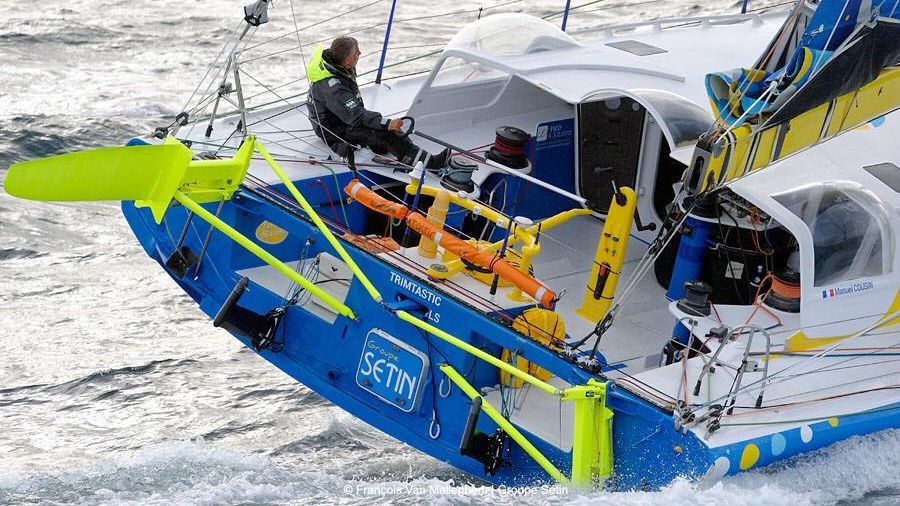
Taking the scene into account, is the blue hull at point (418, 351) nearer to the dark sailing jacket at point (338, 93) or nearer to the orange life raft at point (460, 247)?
the orange life raft at point (460, 247)

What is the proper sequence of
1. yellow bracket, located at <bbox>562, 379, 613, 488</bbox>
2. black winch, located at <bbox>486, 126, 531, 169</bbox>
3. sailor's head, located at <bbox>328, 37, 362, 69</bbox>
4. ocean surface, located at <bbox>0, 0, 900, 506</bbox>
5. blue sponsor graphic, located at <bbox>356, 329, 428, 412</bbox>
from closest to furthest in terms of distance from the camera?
yellow bracket, located at <bbox>562, 379, 613, 488</bbox>, ocean surface, located at <bbox>0, 0, 900, 506</bbox>, blue sponsor graphic, located at <bbox>356, 329, 428, 412</bbox>, sailor's head, located at <bbox>328, 37, 362, 69</bbox>, black winch, located at <bbox>486, 126, 531, 169</bbox>

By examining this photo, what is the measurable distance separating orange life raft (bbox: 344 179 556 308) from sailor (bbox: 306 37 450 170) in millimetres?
669

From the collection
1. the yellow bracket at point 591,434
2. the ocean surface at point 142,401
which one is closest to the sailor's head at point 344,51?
the ocean surface at point 142,401

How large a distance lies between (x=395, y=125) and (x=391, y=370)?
1700mm

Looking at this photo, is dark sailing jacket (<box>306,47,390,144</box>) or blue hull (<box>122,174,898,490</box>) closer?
blue hull (<box>122,174,898,490</box>)

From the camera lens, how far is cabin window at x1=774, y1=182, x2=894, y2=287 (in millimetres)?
6922

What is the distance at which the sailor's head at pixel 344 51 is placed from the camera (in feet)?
27.1

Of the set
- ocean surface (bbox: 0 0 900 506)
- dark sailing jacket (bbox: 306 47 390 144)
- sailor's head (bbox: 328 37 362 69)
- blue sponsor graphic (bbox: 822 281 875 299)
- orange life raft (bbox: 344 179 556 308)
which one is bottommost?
ocean surface (bbox: 0 0 900 506)

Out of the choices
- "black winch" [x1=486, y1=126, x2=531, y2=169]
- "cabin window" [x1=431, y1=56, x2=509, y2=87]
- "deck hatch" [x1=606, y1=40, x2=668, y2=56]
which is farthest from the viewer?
"cabin window" [x1=431, y1=56, x2=509, y2=87]

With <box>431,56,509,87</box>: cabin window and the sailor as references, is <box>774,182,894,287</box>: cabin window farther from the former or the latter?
<box>431,56,509,87</box>: cabin window

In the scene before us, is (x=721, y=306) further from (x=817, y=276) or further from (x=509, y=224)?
(x=509, y=224)

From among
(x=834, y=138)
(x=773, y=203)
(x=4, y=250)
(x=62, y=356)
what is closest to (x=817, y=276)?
(x=773, y=203)

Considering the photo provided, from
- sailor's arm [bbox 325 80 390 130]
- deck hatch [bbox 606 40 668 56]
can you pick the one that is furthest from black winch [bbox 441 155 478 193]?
deck hatch [bbox 606 40 668 56]

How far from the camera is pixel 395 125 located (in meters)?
8.31
